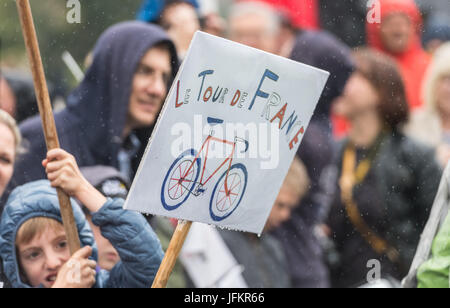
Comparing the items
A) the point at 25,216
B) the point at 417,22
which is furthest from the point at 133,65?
the point at 417,22

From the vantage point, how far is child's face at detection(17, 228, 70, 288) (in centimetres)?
339

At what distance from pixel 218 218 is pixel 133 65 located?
3.58 feet

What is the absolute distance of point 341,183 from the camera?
3975mm

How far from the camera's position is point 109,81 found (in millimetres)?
3588

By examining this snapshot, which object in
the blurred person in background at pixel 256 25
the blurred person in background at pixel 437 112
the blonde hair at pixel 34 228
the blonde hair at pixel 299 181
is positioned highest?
the blurred person in background at pixel 256 25

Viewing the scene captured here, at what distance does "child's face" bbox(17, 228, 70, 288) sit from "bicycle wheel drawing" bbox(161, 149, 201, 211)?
0.91 meters

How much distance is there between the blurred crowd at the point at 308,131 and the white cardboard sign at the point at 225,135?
0.85 meters

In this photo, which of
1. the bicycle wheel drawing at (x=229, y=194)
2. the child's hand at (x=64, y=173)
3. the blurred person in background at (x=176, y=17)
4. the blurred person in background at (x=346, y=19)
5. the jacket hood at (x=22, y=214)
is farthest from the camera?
the blurred person in background at (x=346, y=19)

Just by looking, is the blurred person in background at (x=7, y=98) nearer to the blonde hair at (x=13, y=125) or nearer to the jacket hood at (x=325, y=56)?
the blonde hair at (x=13, y=125)

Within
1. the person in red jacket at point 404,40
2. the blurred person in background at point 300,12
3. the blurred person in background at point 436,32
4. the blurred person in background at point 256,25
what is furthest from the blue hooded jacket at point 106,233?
the blurred person in background at point 436,32

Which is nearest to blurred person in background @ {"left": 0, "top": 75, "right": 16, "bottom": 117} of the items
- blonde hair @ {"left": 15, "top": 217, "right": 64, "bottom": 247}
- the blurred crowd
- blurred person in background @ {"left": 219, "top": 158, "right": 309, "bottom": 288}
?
the blurred crowd

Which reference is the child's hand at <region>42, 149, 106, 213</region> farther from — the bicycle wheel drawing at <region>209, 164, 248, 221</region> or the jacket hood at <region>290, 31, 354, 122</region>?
the jacket hood at <region>290, 31, 354, 122</region>

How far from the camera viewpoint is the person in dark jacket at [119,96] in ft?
11.7

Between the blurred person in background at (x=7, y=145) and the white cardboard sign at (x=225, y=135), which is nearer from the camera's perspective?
the white cardboard sign at (x=225, y=135)
